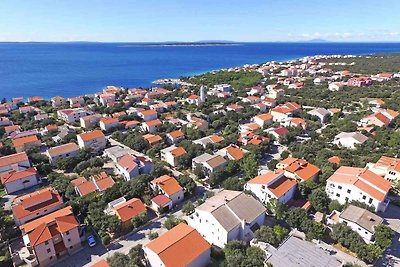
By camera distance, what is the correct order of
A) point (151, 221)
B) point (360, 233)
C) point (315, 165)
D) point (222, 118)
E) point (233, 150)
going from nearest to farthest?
point (360, 233), point (151, 221), point (315, 165), point (233, 150), point (222, 118)

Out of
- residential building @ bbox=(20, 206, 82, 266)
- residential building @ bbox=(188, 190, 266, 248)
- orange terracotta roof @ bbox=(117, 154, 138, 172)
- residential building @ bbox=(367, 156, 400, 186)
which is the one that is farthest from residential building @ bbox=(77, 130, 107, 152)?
residential building @ bbox=(367, 156, 400, 186)

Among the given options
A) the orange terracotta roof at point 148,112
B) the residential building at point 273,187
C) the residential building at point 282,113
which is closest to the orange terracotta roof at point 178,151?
the residential building at point 273,187

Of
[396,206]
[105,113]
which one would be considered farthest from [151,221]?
[105,113]

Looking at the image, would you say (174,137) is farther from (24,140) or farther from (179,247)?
(179,247)

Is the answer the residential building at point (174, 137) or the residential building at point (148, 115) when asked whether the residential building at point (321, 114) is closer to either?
the residential building at point (174, 137)

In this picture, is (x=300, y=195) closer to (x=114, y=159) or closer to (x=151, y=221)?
(x=151, y=221)

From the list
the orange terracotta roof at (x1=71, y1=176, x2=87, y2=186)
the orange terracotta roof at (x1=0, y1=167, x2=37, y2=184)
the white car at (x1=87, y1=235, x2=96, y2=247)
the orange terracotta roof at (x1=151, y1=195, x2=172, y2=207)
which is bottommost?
the white car at (x1=87, y1=235, x2=96, y2=247)


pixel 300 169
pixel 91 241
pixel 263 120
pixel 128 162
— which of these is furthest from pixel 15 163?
pixel 263 120

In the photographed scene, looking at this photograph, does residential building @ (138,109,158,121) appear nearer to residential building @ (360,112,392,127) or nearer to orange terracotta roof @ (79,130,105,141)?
orange terracotta roof @ (79,130,105,141)
